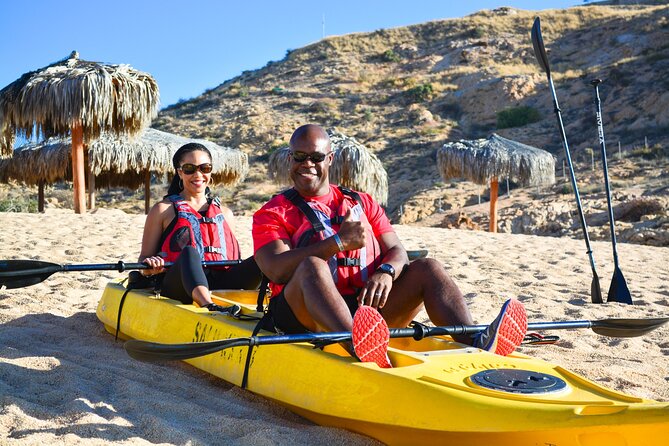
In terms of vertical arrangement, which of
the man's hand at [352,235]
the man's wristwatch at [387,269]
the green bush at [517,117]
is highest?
the green bush at [517,117]

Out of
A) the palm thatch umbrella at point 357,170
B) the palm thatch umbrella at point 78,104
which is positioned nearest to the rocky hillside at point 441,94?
the palm thatch umbrella at point 357,170

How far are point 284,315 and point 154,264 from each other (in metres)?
1.44

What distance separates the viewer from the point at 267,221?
135 inches

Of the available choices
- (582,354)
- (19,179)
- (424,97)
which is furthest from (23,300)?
(424,97)

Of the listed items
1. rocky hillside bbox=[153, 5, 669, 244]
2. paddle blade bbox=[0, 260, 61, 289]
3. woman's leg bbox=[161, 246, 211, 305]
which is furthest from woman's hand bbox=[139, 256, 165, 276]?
rocky hillside bbox=[153, 5, 669, 244]

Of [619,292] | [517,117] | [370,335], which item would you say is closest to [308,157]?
[370,335]

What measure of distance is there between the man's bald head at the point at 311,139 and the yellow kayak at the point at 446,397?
940 millimetres

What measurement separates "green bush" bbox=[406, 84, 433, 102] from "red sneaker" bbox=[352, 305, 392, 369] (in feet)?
116

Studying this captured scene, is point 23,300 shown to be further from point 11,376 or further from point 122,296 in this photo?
point 11,376

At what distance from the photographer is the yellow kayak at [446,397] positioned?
2297 mm

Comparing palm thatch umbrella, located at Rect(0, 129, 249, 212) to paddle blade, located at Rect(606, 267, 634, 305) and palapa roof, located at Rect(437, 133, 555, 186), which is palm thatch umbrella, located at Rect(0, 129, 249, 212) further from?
paddle blade, located at Rect(606, 267, 634, 305)

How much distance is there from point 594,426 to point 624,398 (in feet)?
1.46

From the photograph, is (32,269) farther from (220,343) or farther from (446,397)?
(446,397)

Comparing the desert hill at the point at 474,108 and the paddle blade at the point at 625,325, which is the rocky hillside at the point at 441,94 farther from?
the paddle blade at the point at 625,325
